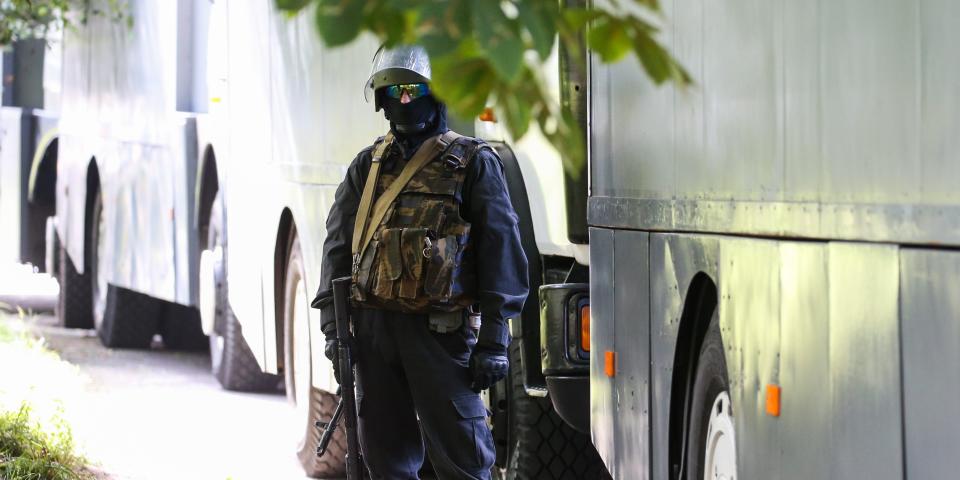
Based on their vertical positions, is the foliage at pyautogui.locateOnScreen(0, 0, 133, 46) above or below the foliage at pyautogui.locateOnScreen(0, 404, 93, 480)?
above

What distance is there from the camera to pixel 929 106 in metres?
3.05

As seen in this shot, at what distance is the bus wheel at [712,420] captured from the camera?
4.55 m

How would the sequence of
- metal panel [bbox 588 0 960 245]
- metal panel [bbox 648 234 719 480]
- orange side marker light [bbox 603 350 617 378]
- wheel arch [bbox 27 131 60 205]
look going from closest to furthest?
1. metal panel [bbox 588 0 960 245]
2. metal panel [bbox 648 234 719 480]
3. orange side marker light [bbox 603 350 617 378]
4. wheel arch [bbox 27 131 60 205]

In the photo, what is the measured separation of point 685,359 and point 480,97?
9.87 feet

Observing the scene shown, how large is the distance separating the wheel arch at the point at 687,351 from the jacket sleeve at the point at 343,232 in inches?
56.8

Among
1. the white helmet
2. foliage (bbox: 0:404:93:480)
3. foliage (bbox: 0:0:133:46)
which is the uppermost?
foliage (bbox: 0:0:133:46)

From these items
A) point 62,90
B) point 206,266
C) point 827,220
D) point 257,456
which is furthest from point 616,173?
point 62,90

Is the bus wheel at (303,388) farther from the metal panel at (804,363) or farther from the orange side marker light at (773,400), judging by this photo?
the metal panel at (804,363)

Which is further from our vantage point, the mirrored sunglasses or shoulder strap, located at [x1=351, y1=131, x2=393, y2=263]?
shoulder strap, located at [x1=351, y1=131, x2=393, y2=263]

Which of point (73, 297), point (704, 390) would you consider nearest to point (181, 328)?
point (73, 297)

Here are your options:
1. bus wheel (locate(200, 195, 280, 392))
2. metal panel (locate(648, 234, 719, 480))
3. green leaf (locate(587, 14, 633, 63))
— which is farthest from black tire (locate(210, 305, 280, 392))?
green leaf (locate(587, 14, 633, 63))

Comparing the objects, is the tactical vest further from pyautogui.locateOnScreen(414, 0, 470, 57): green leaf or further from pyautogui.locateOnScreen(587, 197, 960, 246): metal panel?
pyautogui.locateOnScreen(414, 0, 470, 57): green leaf

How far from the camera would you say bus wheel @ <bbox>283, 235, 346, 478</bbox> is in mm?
8781

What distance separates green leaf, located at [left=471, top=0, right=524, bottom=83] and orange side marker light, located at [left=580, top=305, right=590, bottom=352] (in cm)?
426
